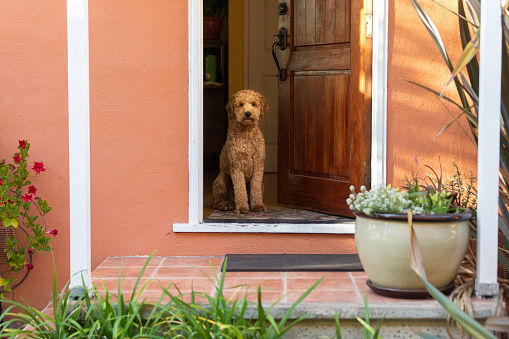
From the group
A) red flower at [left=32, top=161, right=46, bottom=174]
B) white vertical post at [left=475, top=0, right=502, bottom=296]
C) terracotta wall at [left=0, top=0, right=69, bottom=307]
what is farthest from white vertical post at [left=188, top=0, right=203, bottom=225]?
white vertical post at [left=475, top=0, right=502, bottom=296]

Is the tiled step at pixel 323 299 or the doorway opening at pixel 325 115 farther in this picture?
the doorway opening at pixel 325 115

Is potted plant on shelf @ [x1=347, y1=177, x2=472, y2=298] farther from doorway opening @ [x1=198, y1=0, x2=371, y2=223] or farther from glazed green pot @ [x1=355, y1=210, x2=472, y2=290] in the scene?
doorway opening @ [x1=198, y1=0, x2=371, y2=223]

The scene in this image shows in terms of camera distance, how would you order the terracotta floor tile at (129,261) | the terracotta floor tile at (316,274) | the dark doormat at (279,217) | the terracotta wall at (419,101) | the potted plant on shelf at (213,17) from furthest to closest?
the potted plant on shelf at (213,17) < the dark doormat at (279,217) < the terracotta wall at (419,101) < the terracotta floor tile at (129,261) < the terracotta floor tile at (316,274)

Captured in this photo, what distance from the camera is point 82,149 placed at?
110 inches

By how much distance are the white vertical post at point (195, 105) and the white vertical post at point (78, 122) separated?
3.49 ft

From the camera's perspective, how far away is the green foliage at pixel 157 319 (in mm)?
2406

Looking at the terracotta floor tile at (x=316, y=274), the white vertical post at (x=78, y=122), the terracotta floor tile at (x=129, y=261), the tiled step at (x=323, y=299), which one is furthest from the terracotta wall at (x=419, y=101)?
the white vertical post at (x=78, y=122)

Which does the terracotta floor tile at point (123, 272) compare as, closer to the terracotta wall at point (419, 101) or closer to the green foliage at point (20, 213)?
the green foliage at point (20, 213)

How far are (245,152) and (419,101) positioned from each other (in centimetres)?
138

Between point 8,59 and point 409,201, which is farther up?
point 8,59

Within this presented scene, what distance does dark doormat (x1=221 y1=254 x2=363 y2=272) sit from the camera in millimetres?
3340

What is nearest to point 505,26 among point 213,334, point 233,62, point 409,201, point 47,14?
point 409,201

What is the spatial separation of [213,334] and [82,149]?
1074mm

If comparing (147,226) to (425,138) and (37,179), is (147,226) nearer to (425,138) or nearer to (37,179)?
(37,179)
